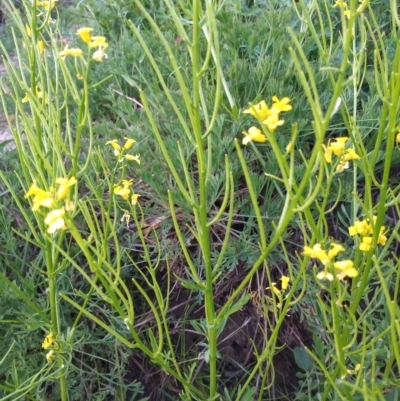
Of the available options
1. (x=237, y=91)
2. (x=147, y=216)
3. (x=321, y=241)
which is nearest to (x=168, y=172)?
(x=147, y=216)

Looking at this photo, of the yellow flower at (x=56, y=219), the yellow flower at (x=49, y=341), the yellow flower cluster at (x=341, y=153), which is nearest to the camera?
the yellow flower at (x=56, y=219)

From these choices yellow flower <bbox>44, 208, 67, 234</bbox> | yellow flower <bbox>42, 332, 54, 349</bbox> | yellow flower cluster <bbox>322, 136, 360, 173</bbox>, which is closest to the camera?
yellow flower <bbox>44, 208, 67, 234</bbox>

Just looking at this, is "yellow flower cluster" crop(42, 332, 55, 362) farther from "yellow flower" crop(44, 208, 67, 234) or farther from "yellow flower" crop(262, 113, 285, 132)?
"yellow flower" crop(262, 113, 285, 132)

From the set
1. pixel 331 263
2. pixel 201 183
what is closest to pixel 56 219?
pixel 201 183

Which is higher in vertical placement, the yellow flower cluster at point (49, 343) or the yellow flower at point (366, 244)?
the yellow flower at point (366, 244)

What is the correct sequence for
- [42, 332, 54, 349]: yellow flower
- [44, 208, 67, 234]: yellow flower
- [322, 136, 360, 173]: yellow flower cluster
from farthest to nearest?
[42, 332, 54, 349]: yellow flower → [322, 136, 360, 173]: yellow flower cluster → [44, 208, 67, 234]: yellow flower

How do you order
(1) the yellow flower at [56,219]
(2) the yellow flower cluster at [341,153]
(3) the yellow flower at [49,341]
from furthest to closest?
(3) the yellow flower at [49,341] → (2) the yellow flower cluster at [341,153] → (1) the yellow flower at [56,219]

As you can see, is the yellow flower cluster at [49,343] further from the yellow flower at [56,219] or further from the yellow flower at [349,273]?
the yellow flower at [349,273]

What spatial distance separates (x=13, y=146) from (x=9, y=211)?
1.27 feet

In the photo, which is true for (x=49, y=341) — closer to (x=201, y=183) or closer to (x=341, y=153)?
(x=201, y=183)

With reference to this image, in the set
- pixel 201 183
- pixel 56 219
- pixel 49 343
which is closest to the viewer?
pixel 56 219

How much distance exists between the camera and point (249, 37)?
1.77 m

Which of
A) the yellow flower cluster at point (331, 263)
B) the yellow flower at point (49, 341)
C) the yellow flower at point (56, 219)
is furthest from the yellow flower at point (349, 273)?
the yellow flower at point (49, 341)

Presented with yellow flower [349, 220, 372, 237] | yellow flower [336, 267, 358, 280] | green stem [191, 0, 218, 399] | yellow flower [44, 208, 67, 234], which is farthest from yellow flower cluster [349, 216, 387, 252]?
yellow flower [44, 208, 67, 234]
